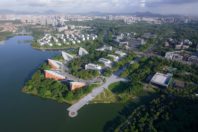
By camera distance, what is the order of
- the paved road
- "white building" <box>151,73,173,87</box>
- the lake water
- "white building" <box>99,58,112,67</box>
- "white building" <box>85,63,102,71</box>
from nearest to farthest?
1. the lake water
2. the paved road
3. "white building" <box>151,73,173,87</box>
4. "white building" <box>85,63,102,71</box>
5. "white building" <box>99,58,112,67</box>

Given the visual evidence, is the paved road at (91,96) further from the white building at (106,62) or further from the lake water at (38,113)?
the white building at (106,62)

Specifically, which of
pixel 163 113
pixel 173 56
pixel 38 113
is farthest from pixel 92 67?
pixel 173 56

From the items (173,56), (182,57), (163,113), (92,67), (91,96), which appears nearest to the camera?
(163,113)

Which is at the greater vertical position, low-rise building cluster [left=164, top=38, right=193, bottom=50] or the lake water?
low-rise building cluster [left=164, top=38, right=193, bottom=50]

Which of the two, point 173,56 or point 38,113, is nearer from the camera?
point 38,113

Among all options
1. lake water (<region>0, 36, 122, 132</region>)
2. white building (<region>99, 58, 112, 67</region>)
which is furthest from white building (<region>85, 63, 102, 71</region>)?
lake water (<region>0, 36, 122, 132</region>)

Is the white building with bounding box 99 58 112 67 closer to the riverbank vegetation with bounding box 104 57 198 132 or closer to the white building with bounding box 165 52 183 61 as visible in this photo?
the riverbank vegetation with bounding box 104 57 198 132

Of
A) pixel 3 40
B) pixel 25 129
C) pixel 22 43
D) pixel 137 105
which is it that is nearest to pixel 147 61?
pixel 137 105

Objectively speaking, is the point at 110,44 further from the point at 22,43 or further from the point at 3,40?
the point at 3,40

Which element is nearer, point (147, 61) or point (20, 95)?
point (20, 95)

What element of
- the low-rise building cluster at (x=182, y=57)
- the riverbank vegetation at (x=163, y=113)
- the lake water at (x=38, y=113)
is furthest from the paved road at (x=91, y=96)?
the low-rise building cluster at (x=182, y=57)

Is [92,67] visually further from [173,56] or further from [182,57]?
[182,57]
